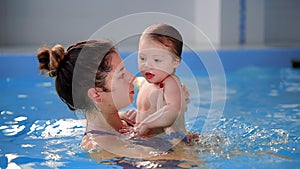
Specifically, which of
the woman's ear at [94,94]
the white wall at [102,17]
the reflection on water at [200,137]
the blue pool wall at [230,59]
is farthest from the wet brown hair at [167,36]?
the white wall at [102,17]

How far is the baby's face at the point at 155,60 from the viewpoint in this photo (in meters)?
2.05

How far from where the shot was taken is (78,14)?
24.2ft

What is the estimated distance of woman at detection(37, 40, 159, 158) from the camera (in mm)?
2082

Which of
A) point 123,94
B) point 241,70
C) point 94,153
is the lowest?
point 241,70

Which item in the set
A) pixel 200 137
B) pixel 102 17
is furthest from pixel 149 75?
pixel 102 17

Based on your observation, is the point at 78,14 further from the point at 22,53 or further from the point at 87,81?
the point at 87,81

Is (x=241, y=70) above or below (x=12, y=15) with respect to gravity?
below

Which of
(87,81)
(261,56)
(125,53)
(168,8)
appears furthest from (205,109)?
(168,8)

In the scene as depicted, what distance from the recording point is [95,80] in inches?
82.7

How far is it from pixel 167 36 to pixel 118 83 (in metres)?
0.27

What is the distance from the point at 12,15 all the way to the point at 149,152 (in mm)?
5535

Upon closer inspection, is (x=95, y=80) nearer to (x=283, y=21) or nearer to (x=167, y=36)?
(x=167, y=36)

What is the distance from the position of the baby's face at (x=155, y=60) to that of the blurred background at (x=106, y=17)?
495 cm

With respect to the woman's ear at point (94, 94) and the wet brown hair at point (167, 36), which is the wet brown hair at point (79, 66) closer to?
the woman's ear at point (94, 94)
